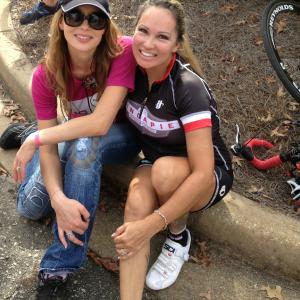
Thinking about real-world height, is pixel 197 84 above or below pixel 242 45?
above

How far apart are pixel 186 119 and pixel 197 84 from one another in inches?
7.8

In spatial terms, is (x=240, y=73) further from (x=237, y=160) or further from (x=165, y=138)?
(x=165, y=138)

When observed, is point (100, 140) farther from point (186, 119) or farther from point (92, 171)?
point (186, 119)

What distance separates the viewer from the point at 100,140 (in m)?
2.63

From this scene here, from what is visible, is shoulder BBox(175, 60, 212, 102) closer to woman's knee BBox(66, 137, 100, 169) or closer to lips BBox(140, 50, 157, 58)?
lips BBox(140, 50, 157, 58)

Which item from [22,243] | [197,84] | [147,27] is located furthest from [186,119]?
[22,243]

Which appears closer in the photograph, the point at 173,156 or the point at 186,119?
the point at 186,119

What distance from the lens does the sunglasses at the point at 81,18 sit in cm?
232

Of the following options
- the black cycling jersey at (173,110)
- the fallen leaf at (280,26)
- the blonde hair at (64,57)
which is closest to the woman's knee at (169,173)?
the black cycling jersey at (173,110)

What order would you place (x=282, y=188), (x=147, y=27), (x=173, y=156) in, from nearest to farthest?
(x=147, y=27) < (x=173, y=156) < (x=282, y=188)

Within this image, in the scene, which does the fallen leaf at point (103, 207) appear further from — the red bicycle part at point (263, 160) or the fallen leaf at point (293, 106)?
the fallen leaf at point (293, 106)

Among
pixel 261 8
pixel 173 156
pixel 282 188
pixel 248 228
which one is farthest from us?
pixel 261 8

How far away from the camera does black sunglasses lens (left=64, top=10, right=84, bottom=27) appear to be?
232cm

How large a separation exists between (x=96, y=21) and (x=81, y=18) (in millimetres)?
77
